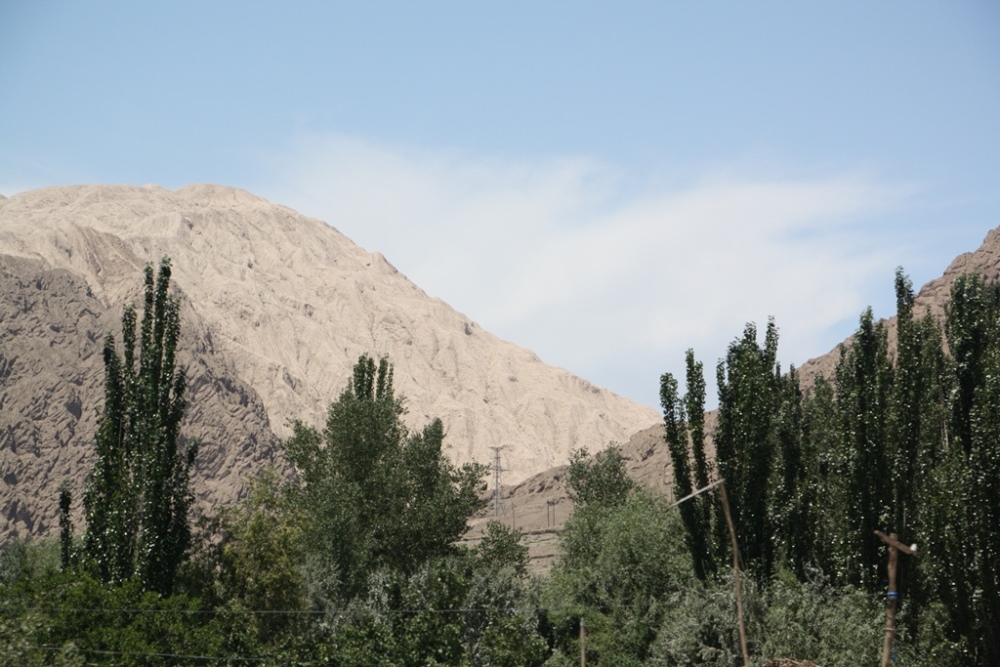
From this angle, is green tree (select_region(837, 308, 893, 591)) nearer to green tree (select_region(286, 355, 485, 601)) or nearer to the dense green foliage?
the dense green foliage

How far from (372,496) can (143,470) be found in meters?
12.5

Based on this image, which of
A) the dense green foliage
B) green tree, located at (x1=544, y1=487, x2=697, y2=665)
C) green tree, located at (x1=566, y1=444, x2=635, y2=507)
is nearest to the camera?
the dense green foliage

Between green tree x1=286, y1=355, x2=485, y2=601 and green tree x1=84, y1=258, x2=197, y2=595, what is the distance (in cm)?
713

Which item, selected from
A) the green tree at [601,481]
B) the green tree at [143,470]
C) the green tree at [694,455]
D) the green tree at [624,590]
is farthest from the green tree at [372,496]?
the green tree at [601,481]

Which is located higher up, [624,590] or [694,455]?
[694,455]

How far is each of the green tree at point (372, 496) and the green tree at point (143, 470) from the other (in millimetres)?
7130

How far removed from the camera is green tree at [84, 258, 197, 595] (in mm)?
37844

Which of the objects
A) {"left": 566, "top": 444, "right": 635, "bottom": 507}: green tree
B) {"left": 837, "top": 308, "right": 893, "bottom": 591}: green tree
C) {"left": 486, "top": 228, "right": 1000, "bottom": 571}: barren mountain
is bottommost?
{"left": 837, "top": 308, "right": 893, "bottom": 591}: green tree

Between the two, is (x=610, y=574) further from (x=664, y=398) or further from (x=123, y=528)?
(x=123, y=528)

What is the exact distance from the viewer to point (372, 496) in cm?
4916

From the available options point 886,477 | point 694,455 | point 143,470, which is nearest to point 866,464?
point 886,477

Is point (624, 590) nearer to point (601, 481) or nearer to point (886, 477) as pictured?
point (886, 477)

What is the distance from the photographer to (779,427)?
125 feet

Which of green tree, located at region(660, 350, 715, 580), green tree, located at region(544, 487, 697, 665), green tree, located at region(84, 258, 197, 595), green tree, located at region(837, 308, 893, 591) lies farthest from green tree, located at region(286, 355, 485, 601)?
green tree, located at region(837, 308, 893, 591)
